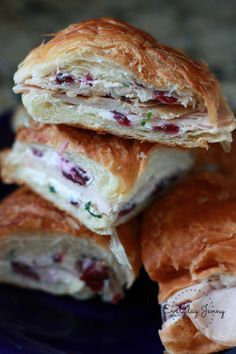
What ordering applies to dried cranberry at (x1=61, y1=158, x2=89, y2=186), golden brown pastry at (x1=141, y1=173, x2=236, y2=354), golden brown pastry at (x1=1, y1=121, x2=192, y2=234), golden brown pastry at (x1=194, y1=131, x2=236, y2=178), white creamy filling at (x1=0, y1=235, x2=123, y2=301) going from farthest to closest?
golden brown pastry at (x1=194, y1=131, x2=236, y2=178) < white creamy filling at (x1=0, y1=235, x2=123, y2=301) < dried cranberry at (x1=61, y1=158, x2=89, y2=186) < golden brown pastry at (x1=1, y1=121, x2=192, y2=234) < golden brown pastry at (x1=141, y1=173, x2=236, y2=354)

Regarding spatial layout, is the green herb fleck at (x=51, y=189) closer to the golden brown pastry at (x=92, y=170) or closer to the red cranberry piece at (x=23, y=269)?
the golden brown pastry at (x=92, y=170)

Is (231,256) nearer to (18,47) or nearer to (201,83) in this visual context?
(201,83)

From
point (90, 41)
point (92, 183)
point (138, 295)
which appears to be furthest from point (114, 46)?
point (138, 295)

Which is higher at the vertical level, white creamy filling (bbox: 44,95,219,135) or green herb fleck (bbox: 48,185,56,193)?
white creamy filling (bbox: 44,95,219,135)

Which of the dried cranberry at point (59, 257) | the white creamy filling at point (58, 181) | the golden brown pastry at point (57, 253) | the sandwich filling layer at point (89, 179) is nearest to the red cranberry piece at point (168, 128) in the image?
the sandwich filling layer at point (89, 179)

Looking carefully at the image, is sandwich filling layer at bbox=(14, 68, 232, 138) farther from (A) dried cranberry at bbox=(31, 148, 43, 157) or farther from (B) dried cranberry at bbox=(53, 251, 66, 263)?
(B) dried cranberry at bbox=(53, 251, 66, 263)

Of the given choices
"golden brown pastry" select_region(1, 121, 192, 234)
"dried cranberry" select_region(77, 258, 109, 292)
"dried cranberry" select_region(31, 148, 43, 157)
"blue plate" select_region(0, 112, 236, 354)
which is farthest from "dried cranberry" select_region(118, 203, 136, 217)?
"dried cranberry" select_region(31, 148, 43, 157)

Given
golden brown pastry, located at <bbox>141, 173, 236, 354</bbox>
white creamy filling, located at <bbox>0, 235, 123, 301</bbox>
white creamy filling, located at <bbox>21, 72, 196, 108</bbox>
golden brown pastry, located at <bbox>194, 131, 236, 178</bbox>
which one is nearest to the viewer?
golden brown pastry, located at <bbox>141, 173, 236, 354</bbox>
